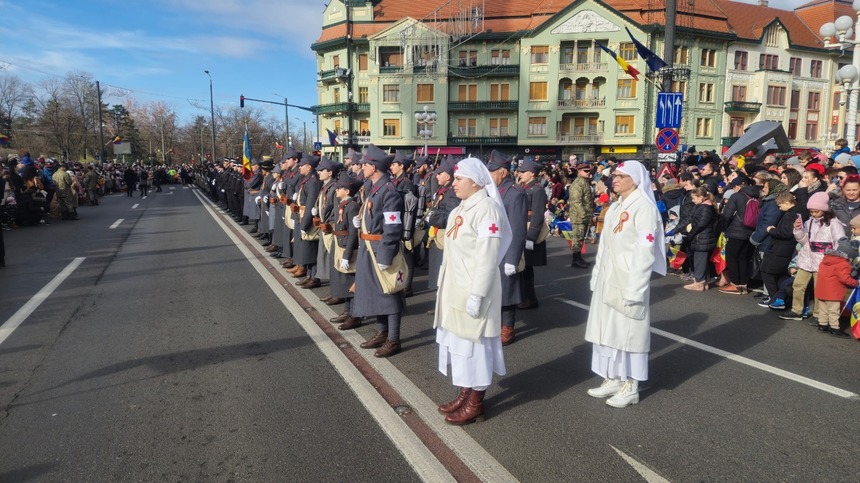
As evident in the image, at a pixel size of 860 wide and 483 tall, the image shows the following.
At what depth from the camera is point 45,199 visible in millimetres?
18141

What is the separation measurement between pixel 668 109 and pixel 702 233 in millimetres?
4218

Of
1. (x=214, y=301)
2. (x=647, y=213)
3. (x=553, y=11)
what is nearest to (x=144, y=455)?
(x=647, y=213)

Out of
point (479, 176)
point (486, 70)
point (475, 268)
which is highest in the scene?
point (486, 70)

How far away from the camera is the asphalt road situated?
364 centimetres

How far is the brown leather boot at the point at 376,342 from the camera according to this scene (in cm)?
591

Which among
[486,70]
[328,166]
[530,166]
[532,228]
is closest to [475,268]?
[532,228]

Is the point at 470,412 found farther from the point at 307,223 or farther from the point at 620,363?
the point at 307,223

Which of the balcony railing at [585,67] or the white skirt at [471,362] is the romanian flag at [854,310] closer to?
the white skirt at [471,362]

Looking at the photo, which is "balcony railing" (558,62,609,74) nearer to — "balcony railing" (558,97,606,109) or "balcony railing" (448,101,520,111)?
"balcony railing" (558,97,606,109)

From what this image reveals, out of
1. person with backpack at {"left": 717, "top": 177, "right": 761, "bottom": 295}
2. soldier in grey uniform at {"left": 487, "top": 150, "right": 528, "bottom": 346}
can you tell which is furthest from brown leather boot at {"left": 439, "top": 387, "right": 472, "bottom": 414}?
person with backpack at {"left": 717, "top": 177, "right": 761, "bottom": 295}

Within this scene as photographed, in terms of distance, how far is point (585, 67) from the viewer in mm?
47500

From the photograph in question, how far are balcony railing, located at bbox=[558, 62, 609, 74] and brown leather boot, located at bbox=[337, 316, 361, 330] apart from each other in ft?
148

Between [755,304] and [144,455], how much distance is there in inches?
306

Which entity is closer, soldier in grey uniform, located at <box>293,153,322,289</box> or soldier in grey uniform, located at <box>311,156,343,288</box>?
soldier in grey uniform, located at <box>311,156,343,288</box>
